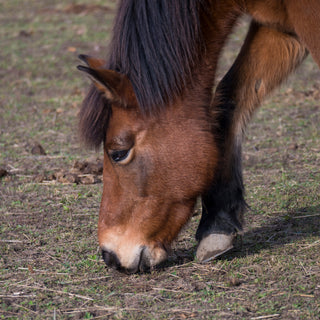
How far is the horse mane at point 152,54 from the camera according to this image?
3.11 m

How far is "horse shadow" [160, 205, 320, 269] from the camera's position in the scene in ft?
11.6

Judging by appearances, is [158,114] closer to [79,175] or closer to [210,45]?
[210,45]

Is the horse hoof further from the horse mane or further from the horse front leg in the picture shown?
the horse mane

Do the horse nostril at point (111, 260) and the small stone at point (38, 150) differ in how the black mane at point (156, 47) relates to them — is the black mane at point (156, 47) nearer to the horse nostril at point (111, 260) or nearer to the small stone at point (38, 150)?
the horse nostril at point (111, 260)

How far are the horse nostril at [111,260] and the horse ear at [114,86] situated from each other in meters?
0.83

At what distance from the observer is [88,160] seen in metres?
5.38

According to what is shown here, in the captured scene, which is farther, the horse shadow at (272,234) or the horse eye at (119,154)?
the horse shadow at (272,234)

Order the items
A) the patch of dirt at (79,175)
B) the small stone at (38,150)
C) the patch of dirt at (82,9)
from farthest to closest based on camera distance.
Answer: the patch of dirt at (82,9)
the small stone at (38,150)
the patch of dirt at (79,175)

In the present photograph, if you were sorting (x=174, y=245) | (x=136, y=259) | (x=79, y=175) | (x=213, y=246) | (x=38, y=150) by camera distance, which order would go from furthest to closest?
(x=38, y=150) → (x=79, y=175) → (x=174, y=245) → (x=213, y=246) → (x=136, y=259)

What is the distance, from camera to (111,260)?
10.5 feet

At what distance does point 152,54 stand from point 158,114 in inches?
12.9

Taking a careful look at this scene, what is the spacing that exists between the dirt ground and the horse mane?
659mm

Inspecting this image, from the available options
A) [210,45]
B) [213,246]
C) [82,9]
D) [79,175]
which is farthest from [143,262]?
[82,9]

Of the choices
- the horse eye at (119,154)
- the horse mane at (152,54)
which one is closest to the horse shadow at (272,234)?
the horse eye at (119,154)
